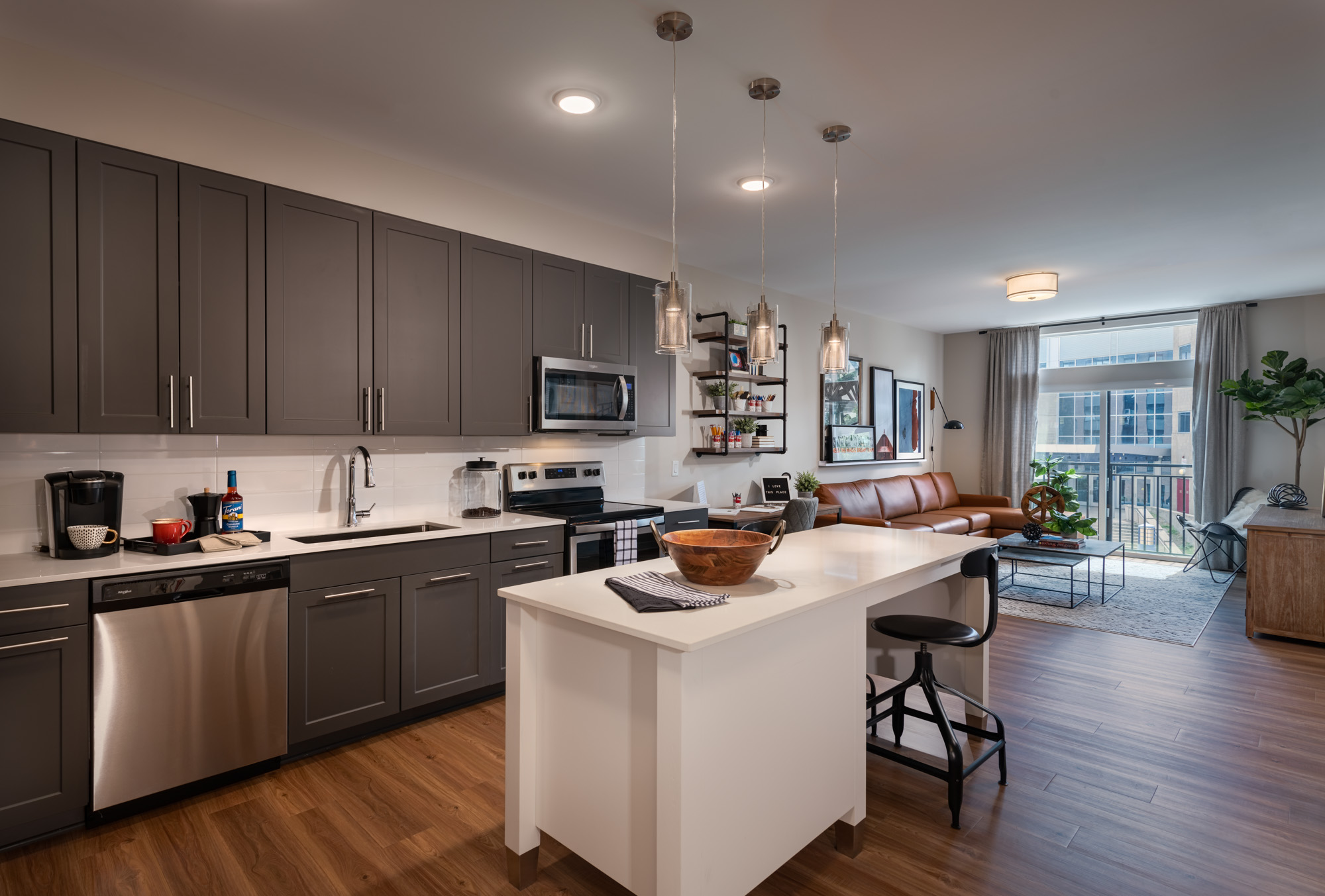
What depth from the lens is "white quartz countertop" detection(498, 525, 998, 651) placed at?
1614 millimetres

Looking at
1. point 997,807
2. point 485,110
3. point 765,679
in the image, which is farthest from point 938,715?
point 485,110

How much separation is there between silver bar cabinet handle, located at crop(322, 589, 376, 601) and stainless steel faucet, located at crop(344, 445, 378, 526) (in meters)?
0.52

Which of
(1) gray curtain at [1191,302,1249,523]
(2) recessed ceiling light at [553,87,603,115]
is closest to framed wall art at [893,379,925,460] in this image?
(1) gray curtain at [1191,302,1249,523]

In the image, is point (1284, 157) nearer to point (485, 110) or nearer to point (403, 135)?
point (485, 110)

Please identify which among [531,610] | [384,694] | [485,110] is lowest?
[384,694]

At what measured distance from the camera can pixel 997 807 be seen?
2.39 metres

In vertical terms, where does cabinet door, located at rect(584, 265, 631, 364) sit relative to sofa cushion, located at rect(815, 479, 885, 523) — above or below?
above

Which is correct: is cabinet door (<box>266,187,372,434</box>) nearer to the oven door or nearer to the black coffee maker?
the black coffee maker

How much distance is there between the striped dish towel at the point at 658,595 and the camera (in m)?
1.75

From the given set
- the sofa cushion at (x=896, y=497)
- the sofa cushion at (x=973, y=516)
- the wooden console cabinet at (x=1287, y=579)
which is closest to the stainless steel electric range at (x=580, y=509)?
the sofa cushion at (x=896, y=497)

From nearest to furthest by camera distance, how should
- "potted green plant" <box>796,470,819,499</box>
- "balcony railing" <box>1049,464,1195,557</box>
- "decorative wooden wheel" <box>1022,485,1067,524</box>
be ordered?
"decorative wooden wheel" <box>1022,485,1067,524</box>, "potted green plant" <box>796,470,819,499</box>, "balcony railing" <box>1049,464,1195,557</box>

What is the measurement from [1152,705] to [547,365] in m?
3.48

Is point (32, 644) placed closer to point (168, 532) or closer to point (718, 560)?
point (168, 532)

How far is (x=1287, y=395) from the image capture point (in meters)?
5.90
